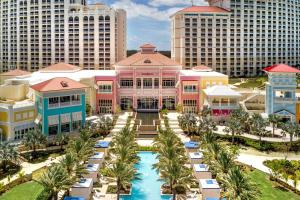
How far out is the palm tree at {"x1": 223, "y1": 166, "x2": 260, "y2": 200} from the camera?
1043 inches

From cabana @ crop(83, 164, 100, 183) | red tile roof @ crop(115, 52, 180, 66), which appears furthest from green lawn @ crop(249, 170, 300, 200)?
red tile roof @ crop(115, 52, 180, 66)

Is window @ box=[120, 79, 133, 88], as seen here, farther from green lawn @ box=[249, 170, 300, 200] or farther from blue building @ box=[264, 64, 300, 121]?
green lawn @ box=[249, 170, 300, 200]

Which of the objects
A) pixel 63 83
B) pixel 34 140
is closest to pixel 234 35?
pixel 63 83

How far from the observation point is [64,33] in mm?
113438

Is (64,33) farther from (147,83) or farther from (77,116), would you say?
(77,116)

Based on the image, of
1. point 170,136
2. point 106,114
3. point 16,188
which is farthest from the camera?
point 106,114

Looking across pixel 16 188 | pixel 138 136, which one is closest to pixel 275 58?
pixel 138 136

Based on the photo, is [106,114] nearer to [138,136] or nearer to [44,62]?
[138,136]

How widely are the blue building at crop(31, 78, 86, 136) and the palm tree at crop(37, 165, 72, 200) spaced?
70.7 ft

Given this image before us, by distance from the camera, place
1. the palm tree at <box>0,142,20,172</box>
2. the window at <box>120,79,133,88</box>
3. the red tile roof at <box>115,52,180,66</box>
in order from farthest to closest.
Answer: the window at <box>120,79,133,88</box> → the red tile roof at <box>115,52,180,66</box> → the palm tree at <box>0,142,20,172</box>

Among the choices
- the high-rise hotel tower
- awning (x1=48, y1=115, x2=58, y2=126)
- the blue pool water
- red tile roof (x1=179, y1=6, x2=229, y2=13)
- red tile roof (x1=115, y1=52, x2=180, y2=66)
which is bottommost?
the blue pool water

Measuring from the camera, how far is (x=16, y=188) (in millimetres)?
34188

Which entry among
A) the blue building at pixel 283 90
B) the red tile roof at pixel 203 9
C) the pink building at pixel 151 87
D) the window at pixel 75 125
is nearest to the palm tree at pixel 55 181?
the window at pixel 75 125

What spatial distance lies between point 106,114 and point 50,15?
2330 inches
